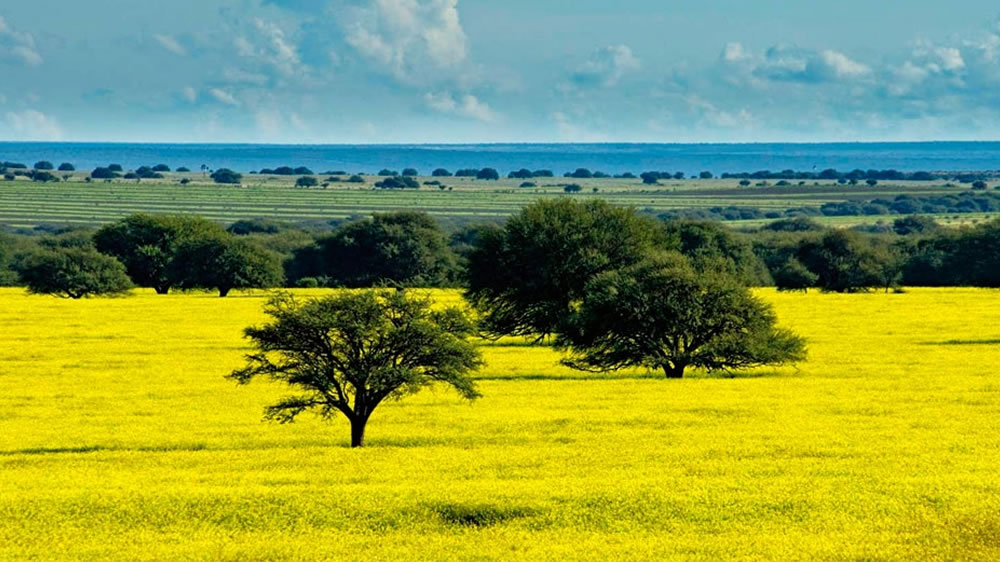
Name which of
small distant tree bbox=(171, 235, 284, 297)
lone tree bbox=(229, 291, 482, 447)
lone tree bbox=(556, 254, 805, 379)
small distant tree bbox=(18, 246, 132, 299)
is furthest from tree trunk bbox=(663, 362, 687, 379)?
small distant tree bbox=(18, 246, 132, 299)

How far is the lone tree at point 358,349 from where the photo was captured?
35.5 metres

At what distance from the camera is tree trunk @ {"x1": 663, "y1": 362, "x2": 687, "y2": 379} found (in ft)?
169

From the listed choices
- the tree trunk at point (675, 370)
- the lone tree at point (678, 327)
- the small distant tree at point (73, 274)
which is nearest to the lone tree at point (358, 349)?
the lone tree at point (678, 327)

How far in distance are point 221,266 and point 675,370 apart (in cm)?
5730

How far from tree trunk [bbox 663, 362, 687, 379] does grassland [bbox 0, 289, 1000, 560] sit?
2.69 feet

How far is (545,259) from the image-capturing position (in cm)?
6197

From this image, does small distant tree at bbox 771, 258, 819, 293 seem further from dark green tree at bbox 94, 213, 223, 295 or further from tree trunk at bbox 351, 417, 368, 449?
tree trunk at bbox 351, 417, 368, 449

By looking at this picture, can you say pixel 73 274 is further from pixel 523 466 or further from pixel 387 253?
pixel 523 466

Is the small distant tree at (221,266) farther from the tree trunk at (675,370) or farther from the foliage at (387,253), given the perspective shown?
the tree trunk at (675,370)

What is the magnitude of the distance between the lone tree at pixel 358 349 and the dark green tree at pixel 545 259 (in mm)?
24783

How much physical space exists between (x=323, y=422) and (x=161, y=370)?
13.7 meters

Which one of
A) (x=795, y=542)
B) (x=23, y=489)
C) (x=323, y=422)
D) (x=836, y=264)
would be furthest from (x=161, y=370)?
(x=836, y=264)

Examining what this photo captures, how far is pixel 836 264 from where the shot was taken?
10550 centimetres

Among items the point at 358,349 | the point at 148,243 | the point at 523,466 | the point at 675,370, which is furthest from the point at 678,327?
the point at 148,243
